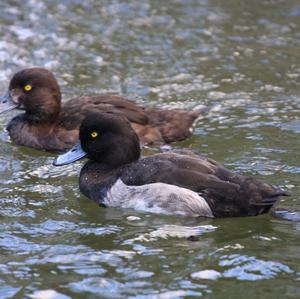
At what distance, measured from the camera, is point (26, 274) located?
682cm

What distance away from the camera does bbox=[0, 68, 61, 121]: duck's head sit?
10695 millimetres

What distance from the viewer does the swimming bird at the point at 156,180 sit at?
26.2 ft

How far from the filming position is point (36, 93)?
1072 centimetres

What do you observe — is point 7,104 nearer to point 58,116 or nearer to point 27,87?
point 27,87

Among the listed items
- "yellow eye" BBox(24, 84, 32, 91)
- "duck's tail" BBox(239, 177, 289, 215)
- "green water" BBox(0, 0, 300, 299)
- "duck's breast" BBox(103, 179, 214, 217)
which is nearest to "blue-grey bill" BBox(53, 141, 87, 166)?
"green water" BBox(0, 0, 300, 299)

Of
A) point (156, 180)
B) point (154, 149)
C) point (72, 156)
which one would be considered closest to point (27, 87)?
point (154, 149)

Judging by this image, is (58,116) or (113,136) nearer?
(113,136)

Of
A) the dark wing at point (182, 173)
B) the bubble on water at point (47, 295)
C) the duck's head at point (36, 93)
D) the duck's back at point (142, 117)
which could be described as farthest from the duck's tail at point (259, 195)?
the duck's head at point (36, 93)

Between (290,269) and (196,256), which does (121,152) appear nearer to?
(196,256)

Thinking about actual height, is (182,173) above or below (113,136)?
below

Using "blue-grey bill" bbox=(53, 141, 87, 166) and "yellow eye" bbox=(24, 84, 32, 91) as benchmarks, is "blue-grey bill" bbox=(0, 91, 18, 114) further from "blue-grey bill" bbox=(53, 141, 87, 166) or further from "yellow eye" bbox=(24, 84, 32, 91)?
"blue-grey bill" bbox=(53, 141, 87, 166)

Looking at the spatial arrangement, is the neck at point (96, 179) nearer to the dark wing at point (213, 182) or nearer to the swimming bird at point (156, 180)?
the swimming bird at point (156, 180)

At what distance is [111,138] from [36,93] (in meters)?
2.27

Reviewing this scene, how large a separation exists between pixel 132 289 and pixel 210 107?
5.39 meters
